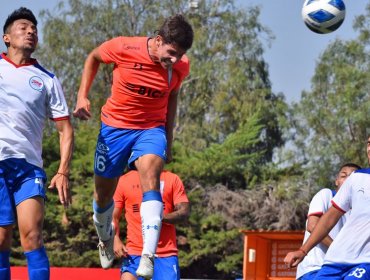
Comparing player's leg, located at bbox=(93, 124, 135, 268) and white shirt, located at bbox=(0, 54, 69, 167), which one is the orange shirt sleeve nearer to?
player's leg, located at bbox=(93, 124, 135, 268)

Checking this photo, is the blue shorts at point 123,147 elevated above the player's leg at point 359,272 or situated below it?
above

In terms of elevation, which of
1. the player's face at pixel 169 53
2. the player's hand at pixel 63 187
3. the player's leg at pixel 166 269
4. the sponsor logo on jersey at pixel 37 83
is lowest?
the player's leg at pixel 166 269

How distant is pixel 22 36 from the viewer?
8547mm

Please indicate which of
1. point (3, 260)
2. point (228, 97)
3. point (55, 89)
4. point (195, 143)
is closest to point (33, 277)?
point (3, 260)

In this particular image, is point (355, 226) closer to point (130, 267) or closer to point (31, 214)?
point (31, 214)

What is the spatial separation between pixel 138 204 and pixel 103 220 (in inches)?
54.8

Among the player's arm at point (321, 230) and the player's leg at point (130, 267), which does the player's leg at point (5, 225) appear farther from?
the player's leg at point (130, 267)

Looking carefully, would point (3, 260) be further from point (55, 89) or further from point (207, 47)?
point (207, 47)

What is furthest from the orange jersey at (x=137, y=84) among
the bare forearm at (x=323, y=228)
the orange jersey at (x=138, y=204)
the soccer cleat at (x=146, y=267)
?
the orange jersey at (x=138, y=204)

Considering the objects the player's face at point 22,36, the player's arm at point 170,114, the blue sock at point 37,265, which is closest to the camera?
the blue sock at point 37,265

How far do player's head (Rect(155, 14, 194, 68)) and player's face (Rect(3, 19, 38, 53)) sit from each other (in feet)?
3.53

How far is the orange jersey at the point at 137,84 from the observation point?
8.95m

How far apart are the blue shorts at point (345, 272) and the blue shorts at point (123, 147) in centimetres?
173

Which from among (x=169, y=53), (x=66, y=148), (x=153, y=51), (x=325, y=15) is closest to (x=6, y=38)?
(x=66, y=148)
